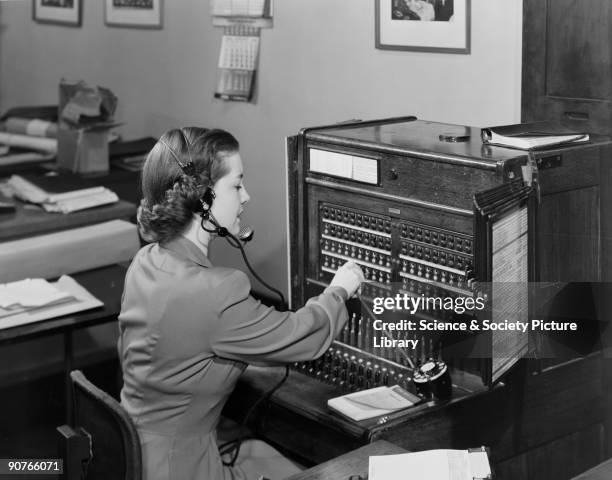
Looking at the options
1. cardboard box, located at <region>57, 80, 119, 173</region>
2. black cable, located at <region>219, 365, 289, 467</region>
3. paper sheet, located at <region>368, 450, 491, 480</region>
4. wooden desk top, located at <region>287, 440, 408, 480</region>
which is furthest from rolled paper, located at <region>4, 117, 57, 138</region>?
paper sheet, located at <region>368, 450, 491, 480</region>

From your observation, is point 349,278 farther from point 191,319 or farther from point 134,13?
point 134,13

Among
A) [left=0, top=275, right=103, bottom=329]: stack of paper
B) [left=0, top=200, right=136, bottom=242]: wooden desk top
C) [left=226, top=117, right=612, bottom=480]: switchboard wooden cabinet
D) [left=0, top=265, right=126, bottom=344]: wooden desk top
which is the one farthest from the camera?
[left=0, top=200, right=136, bottom=242]: wooden desk top

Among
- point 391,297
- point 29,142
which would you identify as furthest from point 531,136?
point 29,142

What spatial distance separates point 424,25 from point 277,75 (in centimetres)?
114

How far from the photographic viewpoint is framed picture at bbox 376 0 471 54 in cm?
357

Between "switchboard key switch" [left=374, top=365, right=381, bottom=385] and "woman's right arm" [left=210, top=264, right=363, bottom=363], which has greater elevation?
"woman's right arm" [left=210, top=264, right=363, bottom=363]

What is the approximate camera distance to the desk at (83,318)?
123 inches

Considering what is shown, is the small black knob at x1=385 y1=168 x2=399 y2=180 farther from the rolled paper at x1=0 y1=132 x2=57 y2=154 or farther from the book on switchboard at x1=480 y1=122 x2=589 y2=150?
the rolled paper at x1=0 y1=132 x2=57 y2=154

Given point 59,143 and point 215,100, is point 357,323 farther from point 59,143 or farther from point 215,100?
point 59,143

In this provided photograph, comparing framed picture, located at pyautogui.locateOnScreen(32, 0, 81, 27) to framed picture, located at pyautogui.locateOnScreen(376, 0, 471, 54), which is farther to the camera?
framed picture, located at pyautogui.locateOnScreen(32, 0, 81, 27)

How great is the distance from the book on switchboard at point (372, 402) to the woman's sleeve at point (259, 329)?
0.17 m

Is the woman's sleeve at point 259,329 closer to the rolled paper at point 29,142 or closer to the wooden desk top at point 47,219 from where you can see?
the wooden desk top at point 47,219

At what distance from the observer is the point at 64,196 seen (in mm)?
4500

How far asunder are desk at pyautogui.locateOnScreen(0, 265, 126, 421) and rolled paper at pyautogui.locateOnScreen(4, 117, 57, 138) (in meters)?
2.10
